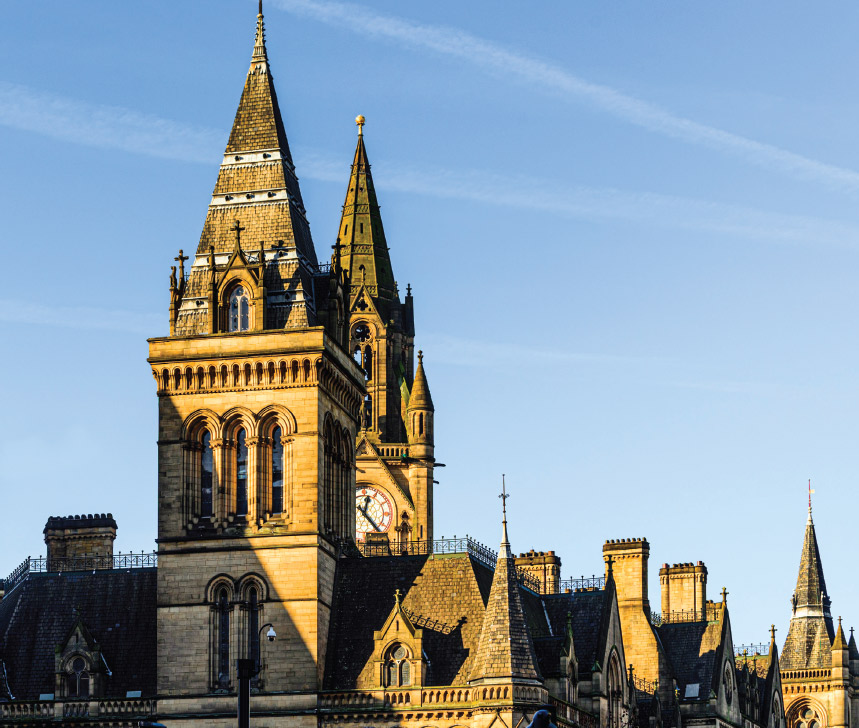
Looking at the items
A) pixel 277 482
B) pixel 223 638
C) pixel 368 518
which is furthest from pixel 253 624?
pixel 368 518

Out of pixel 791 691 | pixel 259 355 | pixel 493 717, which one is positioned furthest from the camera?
pixel 791 691

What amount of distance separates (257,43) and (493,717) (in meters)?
31.3

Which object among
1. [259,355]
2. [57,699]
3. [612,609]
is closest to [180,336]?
[259,355]

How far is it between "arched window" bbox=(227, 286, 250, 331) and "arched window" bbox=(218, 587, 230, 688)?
1061cm

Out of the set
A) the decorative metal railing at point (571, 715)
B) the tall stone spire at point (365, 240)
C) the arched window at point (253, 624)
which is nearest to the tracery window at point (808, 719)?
the tall stone spire at point (365, 240)

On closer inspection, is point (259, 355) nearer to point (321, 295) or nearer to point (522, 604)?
point (321, 295)

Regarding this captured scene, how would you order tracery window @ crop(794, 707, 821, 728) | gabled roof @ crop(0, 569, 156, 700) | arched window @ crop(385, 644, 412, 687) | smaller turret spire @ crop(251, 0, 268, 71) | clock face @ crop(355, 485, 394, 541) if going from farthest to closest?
tracery window @ crop(794, 707, 821, 728), clock face @ crop(355, 485, 394, 541), smaller turret spire @ crop(251, 0, 268, 71), gabled roof @ crop(0, 569, 156, 700), arched window @ crop(385, 644, 412, 687)

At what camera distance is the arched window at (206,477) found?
290 feet

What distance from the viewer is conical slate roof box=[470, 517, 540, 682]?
82500 mm

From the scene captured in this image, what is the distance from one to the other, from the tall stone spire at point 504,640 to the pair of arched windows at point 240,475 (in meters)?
9.71

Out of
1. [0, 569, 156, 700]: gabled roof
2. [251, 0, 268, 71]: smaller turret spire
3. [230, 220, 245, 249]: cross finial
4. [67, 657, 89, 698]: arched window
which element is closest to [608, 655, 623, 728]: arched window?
[0, 569, 156, 700]: gabled roof

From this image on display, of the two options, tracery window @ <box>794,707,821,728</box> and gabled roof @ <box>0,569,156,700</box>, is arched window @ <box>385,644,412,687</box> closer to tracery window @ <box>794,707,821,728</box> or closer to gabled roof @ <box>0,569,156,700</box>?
gabled roof @ <box>0,569,156,700</box>

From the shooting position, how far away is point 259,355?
87.8 metres

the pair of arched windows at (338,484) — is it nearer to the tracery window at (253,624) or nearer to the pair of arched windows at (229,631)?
the tracery window at (253,624)
